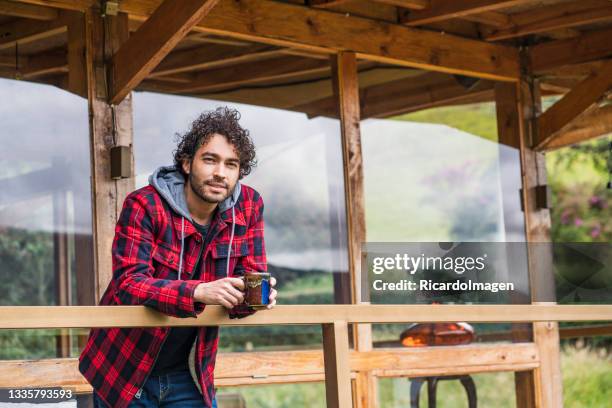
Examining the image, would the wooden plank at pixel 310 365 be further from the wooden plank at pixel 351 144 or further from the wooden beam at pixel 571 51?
the wooden beam at pixel 571 51

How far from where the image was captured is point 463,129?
575 centimetres

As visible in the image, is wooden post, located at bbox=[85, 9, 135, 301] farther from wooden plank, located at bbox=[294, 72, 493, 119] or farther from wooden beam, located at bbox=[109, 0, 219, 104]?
wooden plank, located at bbox=[294, 72, 493, 119]

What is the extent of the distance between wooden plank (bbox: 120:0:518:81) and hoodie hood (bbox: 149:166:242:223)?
1642 millimetres

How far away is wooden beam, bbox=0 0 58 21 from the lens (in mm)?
4215

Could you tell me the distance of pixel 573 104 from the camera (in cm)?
557

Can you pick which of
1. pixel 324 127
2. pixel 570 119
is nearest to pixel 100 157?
pixel 324 127

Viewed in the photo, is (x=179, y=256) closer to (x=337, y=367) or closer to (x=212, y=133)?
(x=212, y=133)

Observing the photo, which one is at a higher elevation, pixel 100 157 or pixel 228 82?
pixel 228 82

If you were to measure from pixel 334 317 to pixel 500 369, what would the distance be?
2.80 m

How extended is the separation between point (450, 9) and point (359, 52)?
19.3 inches

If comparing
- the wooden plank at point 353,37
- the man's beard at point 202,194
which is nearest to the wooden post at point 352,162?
the wooden plank at point 353,37

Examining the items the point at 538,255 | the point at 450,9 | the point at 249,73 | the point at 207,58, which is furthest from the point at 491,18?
the point at 207,58

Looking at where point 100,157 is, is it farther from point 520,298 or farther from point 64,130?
point 520,298

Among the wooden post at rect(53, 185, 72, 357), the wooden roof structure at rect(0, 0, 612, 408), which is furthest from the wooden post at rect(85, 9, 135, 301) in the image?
the wooden post at rect(53, 185, 72, 357)
